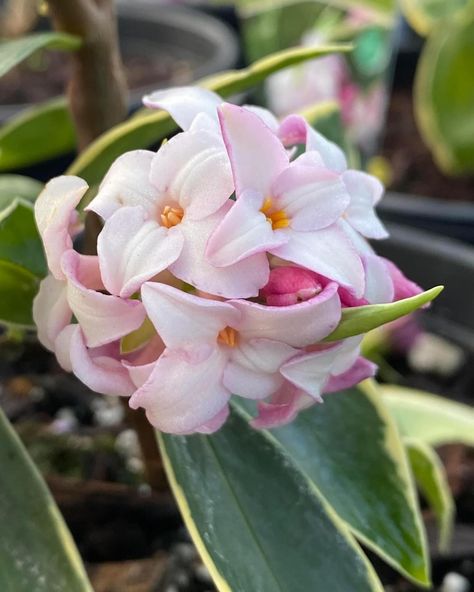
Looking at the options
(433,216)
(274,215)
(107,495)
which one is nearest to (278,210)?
(274,215)

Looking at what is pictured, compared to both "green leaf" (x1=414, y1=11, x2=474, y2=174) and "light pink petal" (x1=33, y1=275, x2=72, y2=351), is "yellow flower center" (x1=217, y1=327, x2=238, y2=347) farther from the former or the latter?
"green leaf" (x1=414, y1=11, x2=474, y2=174)

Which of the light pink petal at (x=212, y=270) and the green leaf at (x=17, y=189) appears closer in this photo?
the light pink petal at (x=212, y=270)

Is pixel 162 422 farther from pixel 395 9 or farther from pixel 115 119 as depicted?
pixel 395 9

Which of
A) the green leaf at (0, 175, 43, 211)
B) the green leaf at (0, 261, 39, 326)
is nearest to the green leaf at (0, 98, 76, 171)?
the green leaf at (0, 175, 43, 211)

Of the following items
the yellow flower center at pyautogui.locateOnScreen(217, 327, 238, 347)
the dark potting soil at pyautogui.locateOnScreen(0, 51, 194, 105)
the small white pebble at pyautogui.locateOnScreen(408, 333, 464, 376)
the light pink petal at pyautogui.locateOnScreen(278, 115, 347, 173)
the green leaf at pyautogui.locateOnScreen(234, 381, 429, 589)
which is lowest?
the dark potting soil at pyautogui.locateOnScreen(0, 51, 194, 105)

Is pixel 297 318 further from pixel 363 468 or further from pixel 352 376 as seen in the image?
pixel 363 468

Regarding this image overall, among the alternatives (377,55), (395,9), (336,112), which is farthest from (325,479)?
(395,9)

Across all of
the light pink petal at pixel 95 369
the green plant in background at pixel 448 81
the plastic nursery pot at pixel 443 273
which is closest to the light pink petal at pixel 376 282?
the light pink petal at pixel 95 369

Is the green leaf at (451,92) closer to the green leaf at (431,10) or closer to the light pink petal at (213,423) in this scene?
the green leaf at (431,10)
